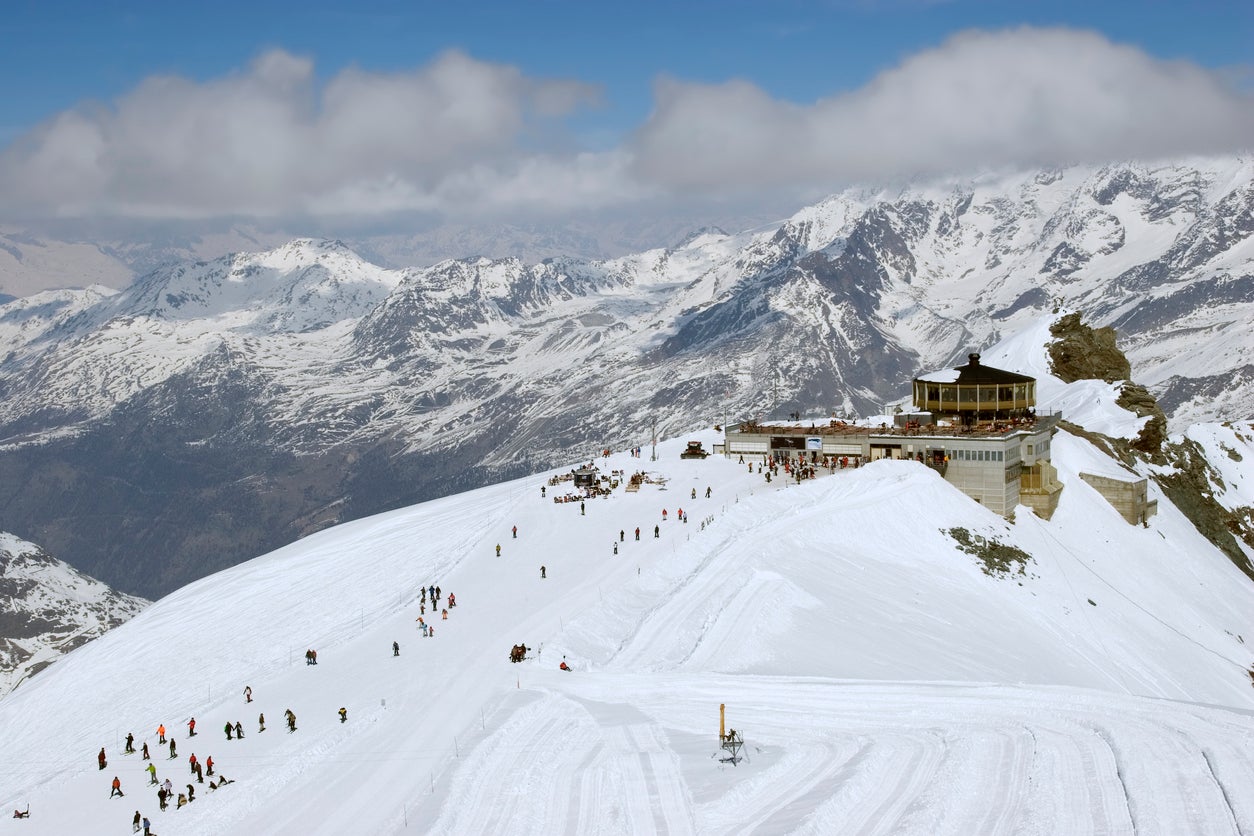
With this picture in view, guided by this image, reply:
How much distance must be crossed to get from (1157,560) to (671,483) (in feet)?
Result: 142

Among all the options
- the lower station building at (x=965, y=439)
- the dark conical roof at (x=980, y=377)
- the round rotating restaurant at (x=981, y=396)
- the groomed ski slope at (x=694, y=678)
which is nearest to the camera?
the groomed ski slope at (x=694, y=678)

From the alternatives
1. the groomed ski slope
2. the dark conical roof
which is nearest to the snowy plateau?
the groomed ski slope

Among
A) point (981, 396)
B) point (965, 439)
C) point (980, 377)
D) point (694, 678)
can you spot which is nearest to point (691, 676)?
point (694, 678)

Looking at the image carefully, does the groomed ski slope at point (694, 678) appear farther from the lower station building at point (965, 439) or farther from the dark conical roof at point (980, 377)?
the dark conical roof at point (980, 377)

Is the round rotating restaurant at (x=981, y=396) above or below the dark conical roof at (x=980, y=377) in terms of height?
below

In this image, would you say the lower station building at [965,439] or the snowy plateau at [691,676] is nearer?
the snowy plateau at [691,676]

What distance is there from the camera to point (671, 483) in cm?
9562

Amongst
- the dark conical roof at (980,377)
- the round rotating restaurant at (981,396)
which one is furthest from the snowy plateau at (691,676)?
the dark conical roof at (980,377)

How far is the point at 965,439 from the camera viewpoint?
8981 centimetres

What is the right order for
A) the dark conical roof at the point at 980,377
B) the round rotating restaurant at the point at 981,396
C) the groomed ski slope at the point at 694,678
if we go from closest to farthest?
the groomed ski slope at the point at 694,678 → the round rotating restaurant at the point at 981,396 → the dark conical roof at the point at 980,377

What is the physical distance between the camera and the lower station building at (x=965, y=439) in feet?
294

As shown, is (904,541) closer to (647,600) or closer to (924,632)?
(924,632)

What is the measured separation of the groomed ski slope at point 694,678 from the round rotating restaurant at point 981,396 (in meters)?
5.84

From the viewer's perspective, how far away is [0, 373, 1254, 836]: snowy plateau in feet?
127
